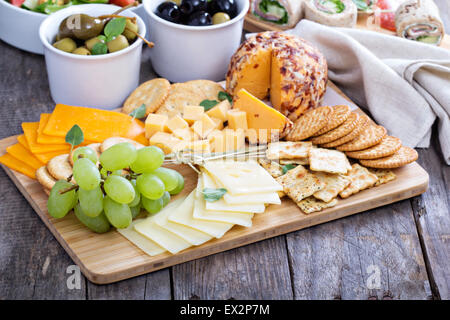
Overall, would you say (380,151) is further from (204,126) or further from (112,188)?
(112,188)

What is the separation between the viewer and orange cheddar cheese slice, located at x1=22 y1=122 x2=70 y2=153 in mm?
1700

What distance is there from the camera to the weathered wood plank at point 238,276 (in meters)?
1.42

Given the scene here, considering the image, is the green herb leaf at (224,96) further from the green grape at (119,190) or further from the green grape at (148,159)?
the green grape at (119,190)

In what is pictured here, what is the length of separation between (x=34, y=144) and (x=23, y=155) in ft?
0.15

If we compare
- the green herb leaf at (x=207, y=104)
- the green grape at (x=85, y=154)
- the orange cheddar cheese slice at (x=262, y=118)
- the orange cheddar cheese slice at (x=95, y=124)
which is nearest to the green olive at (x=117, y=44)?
the orange cheddar cheese slice at (x=95, y=124)

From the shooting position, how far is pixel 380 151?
5.67 ft

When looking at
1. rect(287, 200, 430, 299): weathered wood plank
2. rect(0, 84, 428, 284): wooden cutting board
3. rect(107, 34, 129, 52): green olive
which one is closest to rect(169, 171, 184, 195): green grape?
rect(0, 84, 428, 284): wooden cutting board

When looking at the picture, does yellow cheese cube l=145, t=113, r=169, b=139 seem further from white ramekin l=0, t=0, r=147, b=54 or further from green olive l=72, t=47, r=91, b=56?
white ramekin l=0, t=0, r=147, b=54

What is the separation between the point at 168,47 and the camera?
2035 millimetres

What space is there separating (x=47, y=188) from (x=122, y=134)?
0.34 meters

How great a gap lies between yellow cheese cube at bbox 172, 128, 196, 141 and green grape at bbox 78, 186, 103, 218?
436 millimetres

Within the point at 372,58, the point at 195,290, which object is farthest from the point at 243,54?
the point at 195,290

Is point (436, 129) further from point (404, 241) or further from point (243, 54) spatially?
point (243, 54)

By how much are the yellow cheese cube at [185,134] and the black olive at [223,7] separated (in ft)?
1.71
